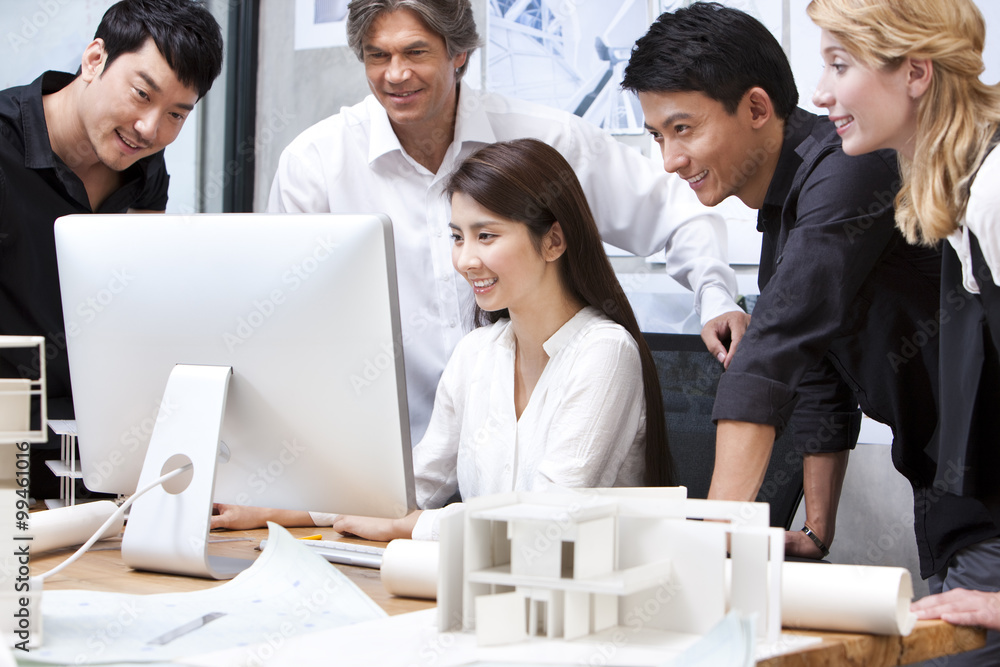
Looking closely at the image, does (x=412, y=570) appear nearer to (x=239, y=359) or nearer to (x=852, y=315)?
(x=239, y=359)

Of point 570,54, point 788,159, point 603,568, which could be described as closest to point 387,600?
point 603,568

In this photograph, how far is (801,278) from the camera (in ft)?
4.47

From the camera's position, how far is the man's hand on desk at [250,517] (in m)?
1.50

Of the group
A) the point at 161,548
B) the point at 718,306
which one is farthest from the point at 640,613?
the point at 718,306

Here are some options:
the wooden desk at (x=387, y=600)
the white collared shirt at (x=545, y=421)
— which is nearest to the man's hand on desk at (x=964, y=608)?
the wooden desk at (x=387, y=600)

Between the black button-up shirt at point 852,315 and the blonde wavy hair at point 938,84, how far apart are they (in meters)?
0.14

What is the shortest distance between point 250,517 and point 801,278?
937mm

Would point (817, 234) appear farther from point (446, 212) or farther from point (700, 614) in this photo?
point (446, 212)

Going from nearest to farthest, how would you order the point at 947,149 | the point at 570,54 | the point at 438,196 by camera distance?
the point at 947,149
the point at 438,196
the point at 570,54

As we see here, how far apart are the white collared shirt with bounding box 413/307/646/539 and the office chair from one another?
16cm

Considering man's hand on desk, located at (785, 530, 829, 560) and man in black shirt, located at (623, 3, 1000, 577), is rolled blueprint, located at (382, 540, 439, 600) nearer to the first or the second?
man in black shirt, located at (623, 3, 1000, 577)

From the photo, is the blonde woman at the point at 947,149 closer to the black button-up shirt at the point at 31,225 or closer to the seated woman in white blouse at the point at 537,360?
the seated woman in white blouse at the point at 537,360

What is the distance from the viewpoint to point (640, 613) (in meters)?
0.91

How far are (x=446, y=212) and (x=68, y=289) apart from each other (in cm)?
95
